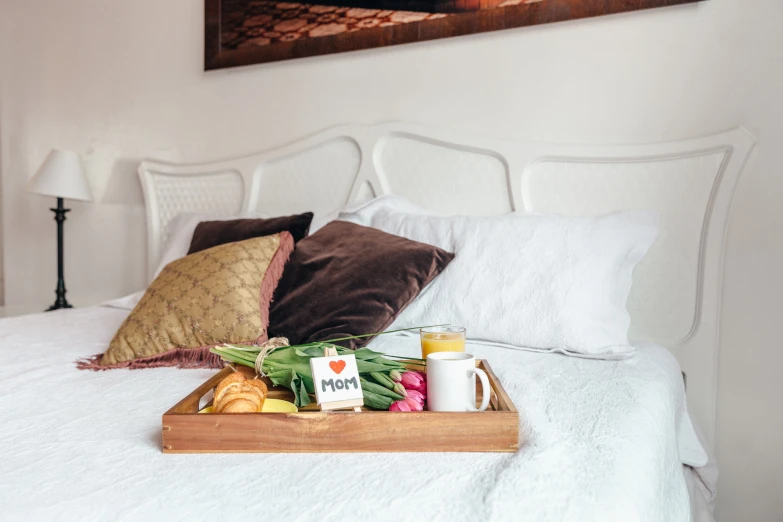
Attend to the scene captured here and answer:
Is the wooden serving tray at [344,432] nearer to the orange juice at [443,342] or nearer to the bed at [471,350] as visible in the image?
the bed at [471,350]

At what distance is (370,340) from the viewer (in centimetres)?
148

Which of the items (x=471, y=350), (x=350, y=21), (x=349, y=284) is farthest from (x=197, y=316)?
(x=350, y=21)

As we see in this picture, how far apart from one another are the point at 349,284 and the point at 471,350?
1.14 ft

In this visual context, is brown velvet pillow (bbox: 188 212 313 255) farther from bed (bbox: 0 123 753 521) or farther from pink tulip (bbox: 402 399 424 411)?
pink tulip (bbox: 402 399 424 411)

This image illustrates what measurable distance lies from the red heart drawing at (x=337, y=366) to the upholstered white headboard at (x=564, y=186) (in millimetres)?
1224

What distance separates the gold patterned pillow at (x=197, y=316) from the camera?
4.48 feet

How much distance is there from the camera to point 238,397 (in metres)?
0.86

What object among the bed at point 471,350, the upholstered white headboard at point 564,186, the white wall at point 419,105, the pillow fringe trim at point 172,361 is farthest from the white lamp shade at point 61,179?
the pillow fringe trim at point 172,361

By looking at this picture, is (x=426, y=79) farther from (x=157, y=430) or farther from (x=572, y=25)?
(x=157, y=430)

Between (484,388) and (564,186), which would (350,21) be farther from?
(484,388)

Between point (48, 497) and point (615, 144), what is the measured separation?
5.64 feet

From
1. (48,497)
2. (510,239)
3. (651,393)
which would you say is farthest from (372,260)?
(48,497)

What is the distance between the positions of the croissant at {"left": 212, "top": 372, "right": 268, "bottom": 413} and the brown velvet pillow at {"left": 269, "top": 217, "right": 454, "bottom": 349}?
48 cm

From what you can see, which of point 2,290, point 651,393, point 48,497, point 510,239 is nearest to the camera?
point 48,497
